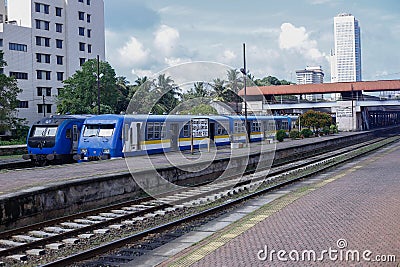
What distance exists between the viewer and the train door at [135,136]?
24.1 m

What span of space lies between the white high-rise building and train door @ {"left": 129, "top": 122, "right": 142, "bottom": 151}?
114 feet

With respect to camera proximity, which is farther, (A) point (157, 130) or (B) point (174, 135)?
(B) point (174, 135)

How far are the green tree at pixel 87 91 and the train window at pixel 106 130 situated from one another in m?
29.7

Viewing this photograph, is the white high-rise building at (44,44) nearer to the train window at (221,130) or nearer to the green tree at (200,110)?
the train window at (221,130)

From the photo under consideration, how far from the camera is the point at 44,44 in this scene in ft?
200

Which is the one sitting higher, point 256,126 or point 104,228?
point 256,126

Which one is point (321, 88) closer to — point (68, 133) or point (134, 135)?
point (134, 135)

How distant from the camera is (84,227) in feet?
33.2

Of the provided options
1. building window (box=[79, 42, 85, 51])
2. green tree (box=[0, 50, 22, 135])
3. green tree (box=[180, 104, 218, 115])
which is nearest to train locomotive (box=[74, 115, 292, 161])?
green tree (box=[180, 104, 218, 115])

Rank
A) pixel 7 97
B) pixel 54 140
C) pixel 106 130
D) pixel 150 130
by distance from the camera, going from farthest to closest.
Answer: pixel 7 97, pixel 150 130, pixel 54 140, pixel 106 130

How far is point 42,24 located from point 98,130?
41810 mm

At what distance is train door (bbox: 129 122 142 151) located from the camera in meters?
24.1

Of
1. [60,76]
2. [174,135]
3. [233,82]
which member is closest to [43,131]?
[174,135]

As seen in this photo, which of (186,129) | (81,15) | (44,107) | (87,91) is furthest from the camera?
(81,15)
